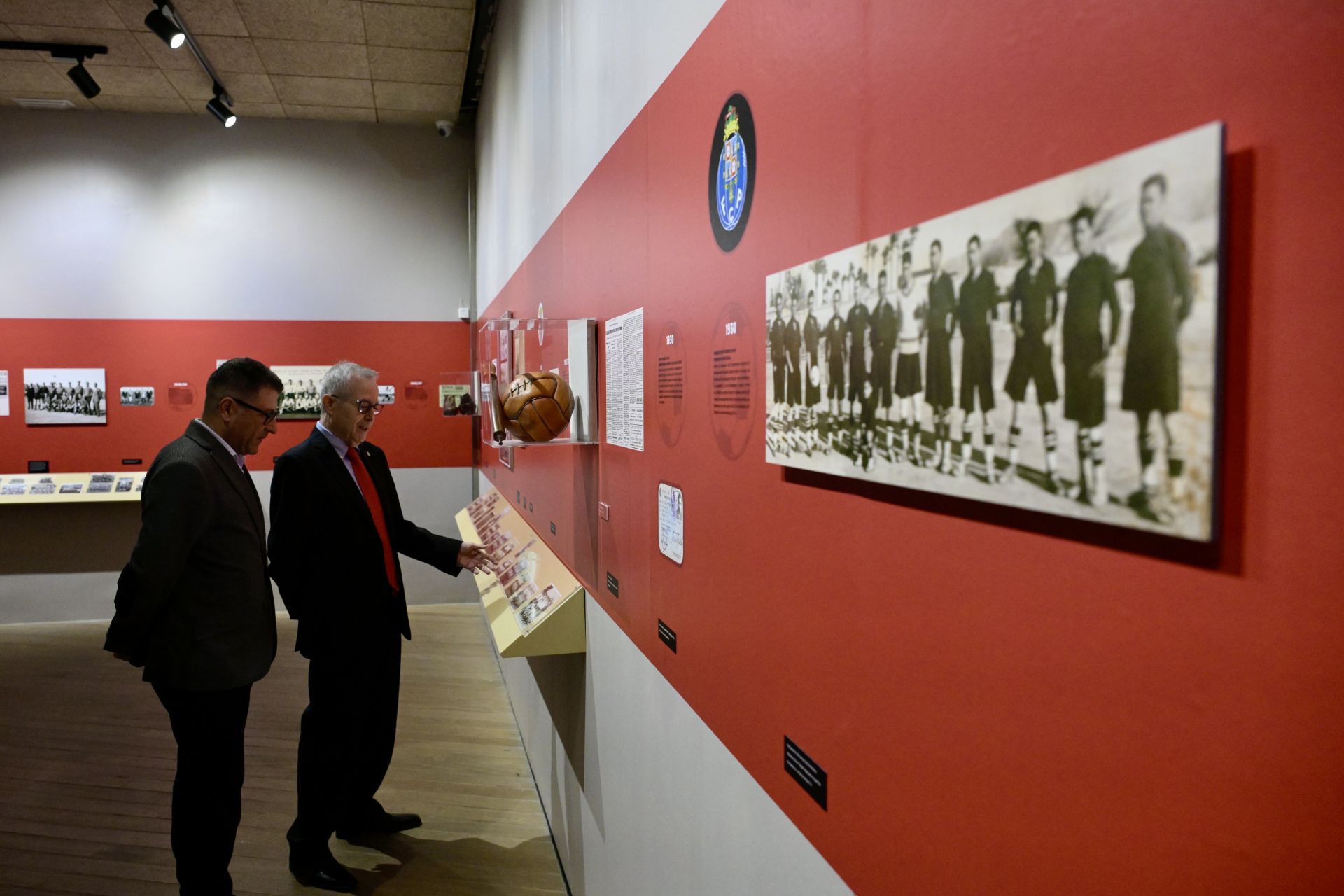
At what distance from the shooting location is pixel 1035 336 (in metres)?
0.67

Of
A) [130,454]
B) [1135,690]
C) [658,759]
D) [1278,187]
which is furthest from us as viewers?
[130,454]

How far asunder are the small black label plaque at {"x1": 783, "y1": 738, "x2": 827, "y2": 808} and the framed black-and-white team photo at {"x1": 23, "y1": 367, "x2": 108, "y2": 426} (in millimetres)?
7928

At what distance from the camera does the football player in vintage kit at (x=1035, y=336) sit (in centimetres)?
66

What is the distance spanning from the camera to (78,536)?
24.0 feet

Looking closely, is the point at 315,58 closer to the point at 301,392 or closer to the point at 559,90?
the point at 301,392

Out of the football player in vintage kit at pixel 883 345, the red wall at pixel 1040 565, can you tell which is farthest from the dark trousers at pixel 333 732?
the football player in vintage kit at pixel 883 345

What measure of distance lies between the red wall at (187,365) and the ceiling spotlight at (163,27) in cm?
275

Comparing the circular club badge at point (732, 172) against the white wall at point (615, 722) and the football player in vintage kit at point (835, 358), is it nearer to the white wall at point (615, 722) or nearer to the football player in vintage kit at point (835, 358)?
the white wall at point (615, 722)

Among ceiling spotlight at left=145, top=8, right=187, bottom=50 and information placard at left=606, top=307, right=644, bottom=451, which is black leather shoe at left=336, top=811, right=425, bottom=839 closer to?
information placard at left=606, top=307, right=644, bottom=451

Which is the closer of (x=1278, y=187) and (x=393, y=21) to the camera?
(x=1278, y=187)

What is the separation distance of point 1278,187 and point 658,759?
1.69m

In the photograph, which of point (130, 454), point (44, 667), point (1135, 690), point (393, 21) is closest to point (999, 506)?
point (1135, 690)

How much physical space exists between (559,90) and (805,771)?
2.63 m

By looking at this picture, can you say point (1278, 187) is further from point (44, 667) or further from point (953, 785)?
point (44, 667)
